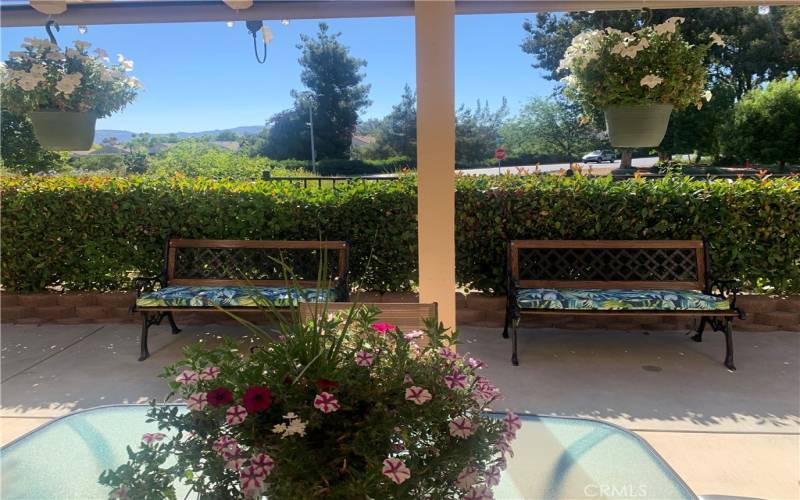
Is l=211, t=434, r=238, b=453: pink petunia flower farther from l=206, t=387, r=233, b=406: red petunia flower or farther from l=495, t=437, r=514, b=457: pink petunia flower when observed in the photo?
l=495, t=437, r=514, b=457: pink petunia flower

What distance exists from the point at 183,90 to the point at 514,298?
4412 cm

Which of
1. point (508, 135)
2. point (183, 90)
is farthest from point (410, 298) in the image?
point (183, 90)

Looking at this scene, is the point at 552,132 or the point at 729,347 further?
Answer: the point at 552,132

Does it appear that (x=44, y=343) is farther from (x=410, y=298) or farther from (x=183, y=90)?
(x=183, y=90)

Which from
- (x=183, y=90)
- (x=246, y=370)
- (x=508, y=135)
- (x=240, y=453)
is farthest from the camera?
(x=183, y=90)

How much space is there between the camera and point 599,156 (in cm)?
1995

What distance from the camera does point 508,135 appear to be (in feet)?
71.3

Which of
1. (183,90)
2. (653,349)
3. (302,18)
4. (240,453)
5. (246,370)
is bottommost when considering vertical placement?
(653,349)

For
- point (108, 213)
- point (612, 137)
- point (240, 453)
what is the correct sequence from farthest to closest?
point (108, 213) → point (612, 137) → point (240, 453)

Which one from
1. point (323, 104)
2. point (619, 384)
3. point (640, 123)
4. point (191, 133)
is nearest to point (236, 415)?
point (640, 123)

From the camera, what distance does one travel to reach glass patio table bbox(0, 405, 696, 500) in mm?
1330

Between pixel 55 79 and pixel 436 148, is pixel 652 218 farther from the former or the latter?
pixel 55 79

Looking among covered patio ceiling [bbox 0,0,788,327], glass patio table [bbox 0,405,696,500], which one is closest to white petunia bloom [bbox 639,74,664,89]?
covered patio ceiling [bbox 0,0,788,327]

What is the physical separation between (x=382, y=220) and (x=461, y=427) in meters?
3.27
